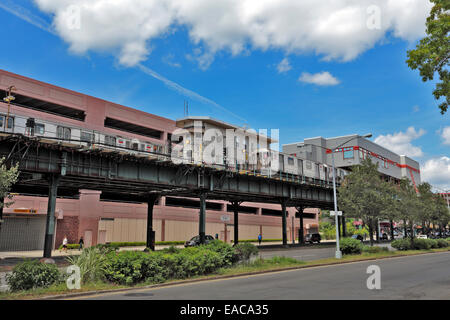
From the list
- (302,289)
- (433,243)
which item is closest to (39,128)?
(302,289)

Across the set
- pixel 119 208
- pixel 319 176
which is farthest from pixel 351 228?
pixel 119 208

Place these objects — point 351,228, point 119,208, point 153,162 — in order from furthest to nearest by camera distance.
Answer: point 351,228 → point 119,208 → point 153,162

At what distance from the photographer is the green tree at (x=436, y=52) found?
14.5m

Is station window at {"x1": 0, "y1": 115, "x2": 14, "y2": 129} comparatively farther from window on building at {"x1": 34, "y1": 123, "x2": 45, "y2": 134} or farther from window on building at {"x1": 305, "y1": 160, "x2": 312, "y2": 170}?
window on building at {"x1": 305, "y1": 160, "x2": 312, "y2": 170}

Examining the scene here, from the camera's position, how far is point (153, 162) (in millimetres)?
34062

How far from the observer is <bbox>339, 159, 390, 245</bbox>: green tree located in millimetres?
34094

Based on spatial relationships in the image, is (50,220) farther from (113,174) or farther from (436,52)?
(436,52)

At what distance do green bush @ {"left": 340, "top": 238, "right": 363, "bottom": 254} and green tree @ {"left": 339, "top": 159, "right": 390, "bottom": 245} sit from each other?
4173mm

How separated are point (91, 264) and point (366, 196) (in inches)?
1044

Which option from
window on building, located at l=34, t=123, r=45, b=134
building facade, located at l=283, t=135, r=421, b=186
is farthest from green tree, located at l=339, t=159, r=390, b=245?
building facade, located at l=283, t=135, r=421, b=186

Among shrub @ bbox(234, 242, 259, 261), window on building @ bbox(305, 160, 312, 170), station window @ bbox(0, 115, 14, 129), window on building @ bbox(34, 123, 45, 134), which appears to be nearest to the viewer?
shrub @ bbox(234, 242, 259, 261)
